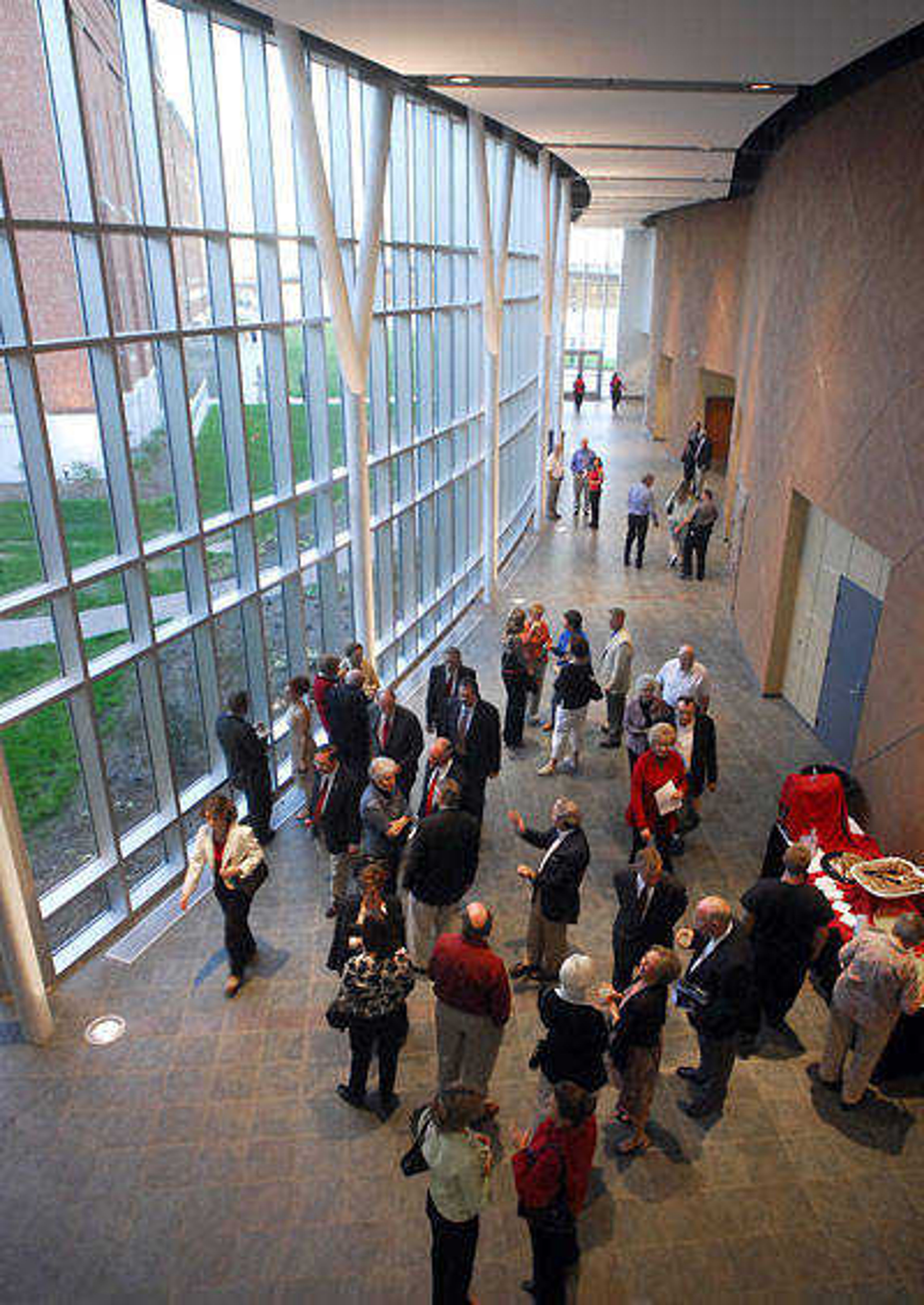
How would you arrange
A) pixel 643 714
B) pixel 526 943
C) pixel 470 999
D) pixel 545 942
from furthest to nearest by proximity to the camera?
1. pixel 643 714
2. pixel 526 943
3. pixel 545 942
4. pixel 470 999

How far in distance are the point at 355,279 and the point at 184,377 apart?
2.69m

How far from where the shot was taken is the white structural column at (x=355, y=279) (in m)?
7.10

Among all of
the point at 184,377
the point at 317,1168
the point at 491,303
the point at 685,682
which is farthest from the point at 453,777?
the point at 491,303

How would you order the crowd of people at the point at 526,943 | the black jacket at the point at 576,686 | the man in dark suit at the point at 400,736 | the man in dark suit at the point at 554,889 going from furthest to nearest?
1. the black jacket at the point at 576,686
2. the man in dark suit at the point at 400,736
3. the man in dark suit at the point at 554,889
4. the crowd of people at the point at 526,943

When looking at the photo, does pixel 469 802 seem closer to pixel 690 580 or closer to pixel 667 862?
pixel 667 862

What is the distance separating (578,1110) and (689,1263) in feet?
5.06

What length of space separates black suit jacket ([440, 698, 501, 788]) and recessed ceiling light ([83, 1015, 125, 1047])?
9.88 ft

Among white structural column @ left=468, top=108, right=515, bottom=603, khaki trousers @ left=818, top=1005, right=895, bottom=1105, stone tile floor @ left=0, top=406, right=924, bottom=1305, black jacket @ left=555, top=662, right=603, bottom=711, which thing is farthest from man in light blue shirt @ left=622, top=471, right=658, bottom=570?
khaki trousers @ left=818, top=1005, right=895, bottom=1105

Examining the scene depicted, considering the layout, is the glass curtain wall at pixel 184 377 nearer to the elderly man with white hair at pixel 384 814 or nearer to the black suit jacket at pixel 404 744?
the black suit jacket at pixel 404 744

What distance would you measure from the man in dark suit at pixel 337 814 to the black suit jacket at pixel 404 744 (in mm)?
401

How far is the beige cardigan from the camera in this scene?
5691mm

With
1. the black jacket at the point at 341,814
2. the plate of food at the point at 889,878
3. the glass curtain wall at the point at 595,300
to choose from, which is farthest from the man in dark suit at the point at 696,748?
the glass curtain wall at the point at 595,300

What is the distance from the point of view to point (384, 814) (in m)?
6.33

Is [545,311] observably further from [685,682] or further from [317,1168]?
[317,1168]
